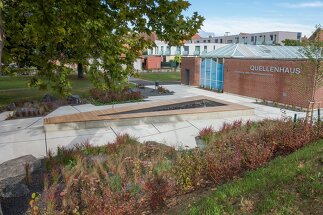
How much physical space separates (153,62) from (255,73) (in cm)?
4602

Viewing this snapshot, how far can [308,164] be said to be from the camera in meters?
5.60

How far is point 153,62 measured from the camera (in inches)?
2635

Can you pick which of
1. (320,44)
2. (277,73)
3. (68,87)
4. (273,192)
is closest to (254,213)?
(273,192)

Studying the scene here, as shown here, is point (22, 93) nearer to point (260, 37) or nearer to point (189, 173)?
point (189, 173)

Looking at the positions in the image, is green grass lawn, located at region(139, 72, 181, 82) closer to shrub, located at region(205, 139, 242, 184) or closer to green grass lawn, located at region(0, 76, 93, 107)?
green grass lawn, located at region(0, 76, 93, 107)

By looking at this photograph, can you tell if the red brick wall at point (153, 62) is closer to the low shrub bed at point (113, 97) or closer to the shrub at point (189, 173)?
the low shrub bed at point (113, 97)

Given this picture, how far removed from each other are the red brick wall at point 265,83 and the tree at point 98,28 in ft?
41.7

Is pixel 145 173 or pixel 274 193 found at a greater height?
pixel 274 193

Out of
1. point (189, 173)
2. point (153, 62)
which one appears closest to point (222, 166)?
point (189, 173)

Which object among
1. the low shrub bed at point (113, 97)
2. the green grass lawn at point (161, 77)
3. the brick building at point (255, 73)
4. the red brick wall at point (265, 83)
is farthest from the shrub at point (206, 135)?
the green grass lawn at point (161, 77)

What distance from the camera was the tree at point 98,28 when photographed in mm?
5332

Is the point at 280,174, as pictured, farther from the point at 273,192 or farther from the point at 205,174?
the point at 205,174

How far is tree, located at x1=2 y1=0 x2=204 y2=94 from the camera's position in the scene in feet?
17.5

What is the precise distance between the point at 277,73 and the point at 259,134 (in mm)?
13312
